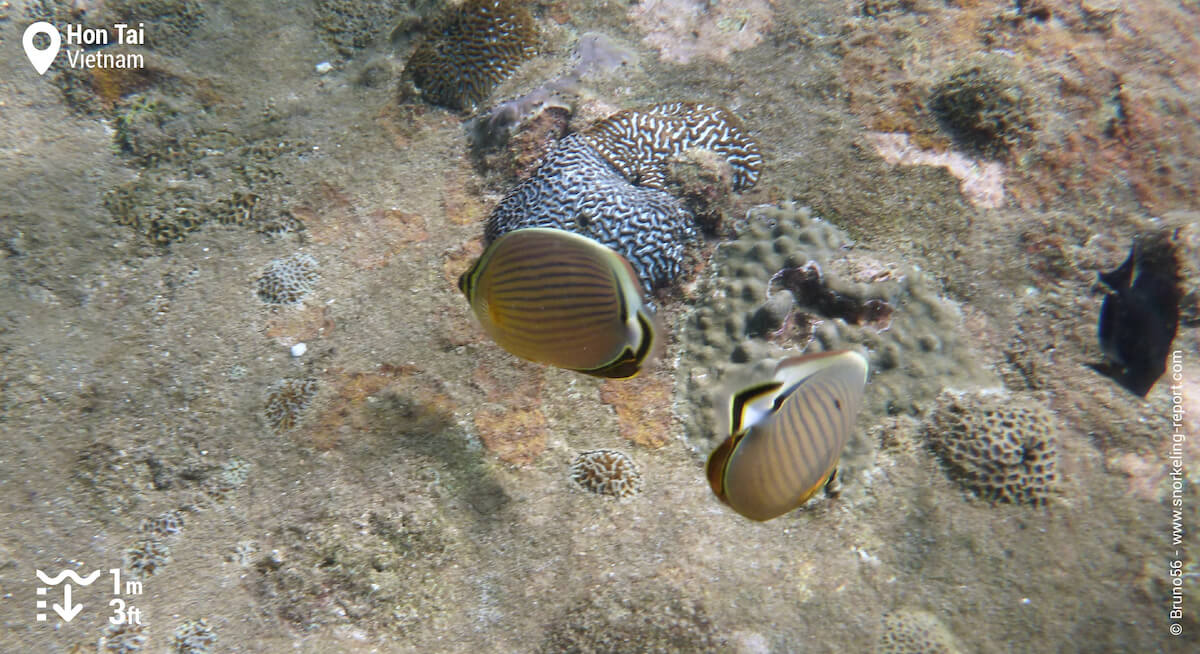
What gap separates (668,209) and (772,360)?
1371mm

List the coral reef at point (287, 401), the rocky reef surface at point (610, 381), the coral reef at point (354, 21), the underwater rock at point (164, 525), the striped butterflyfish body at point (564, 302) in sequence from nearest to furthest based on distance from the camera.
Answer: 1. the striped butterflyfish body at point (564, 302)
2. the rocky reef surface at point (610, 381)
3. the underwater rock at point (164, 525)
4. the coral reef at point (287, 401)
5. the coral reef at point (354, 21)

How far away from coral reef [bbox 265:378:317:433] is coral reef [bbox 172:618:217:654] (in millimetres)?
1132

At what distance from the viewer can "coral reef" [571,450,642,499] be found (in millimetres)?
3584

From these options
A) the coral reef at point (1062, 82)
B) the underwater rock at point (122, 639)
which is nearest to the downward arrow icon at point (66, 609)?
the underwater rock at point (122, 639)

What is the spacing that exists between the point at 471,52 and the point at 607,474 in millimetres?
4038

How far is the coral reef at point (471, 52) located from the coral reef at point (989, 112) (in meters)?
3.72

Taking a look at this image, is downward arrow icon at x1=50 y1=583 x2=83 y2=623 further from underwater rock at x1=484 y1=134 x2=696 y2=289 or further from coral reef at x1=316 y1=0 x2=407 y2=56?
coral reef at x1=316 y1=0 x2=407 y2=56

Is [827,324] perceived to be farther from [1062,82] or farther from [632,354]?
[1062,82]

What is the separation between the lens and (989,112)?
4621 mm

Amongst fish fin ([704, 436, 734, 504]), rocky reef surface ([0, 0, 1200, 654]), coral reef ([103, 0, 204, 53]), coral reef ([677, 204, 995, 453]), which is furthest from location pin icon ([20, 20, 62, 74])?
fish fin ([704, 436, 734, 504])

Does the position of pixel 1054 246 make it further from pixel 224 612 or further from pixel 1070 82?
pixel 224 612

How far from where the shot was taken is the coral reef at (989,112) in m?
4.61

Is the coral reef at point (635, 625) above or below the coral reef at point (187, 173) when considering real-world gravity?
below

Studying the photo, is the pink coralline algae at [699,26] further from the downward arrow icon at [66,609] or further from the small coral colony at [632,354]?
the downward arrow icon at [66,609]
